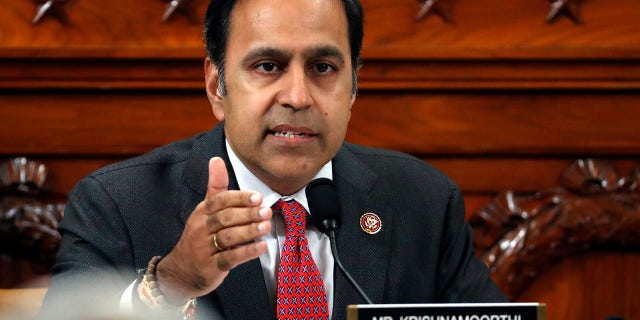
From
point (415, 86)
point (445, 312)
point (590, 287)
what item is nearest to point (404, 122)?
point (415, 86)

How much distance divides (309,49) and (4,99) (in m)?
1.14

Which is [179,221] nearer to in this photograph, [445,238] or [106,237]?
[106,237]

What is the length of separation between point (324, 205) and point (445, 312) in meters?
0.31

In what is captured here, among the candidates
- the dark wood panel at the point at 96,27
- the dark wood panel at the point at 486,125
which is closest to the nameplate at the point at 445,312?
the dark wood panel at the point at 486,125

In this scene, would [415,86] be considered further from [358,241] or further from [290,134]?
[290,134]

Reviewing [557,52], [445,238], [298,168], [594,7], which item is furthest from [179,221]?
[594,7]

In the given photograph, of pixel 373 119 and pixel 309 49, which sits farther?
pixel 373 119

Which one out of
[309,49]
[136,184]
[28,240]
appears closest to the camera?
[309,49]

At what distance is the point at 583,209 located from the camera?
8.76ft

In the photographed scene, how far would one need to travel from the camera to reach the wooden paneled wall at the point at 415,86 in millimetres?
2605

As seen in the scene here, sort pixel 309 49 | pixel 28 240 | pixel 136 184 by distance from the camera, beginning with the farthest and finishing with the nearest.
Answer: pixel 28 240
pixel 136 184
pixel 309 49

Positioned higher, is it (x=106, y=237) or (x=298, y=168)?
(x=298, y=168)

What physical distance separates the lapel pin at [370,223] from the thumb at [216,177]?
0.56 metres

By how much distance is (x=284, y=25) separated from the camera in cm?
181
